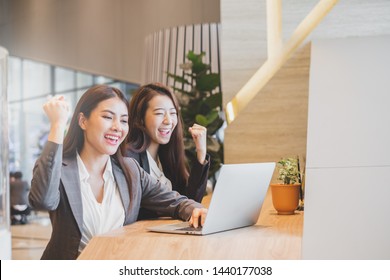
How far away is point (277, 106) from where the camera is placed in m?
3.49

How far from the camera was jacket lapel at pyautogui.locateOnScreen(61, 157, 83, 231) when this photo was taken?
6.53ft

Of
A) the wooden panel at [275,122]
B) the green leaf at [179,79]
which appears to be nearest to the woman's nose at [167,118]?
the green leaf at [179,79]

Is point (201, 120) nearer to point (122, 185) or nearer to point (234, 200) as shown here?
point (122, 185)

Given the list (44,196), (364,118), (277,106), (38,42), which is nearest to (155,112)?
(44,196)

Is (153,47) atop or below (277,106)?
atop

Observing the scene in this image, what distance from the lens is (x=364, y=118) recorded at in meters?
2.69

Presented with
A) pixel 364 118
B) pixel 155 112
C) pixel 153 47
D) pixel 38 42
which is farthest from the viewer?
pixel 38 42

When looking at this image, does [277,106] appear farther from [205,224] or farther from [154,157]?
[205,224]

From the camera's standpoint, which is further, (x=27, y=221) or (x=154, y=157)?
(x=27, y=221)

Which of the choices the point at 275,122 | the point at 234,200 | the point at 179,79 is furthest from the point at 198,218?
the point at 275,122

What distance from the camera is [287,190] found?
2.20 meters
